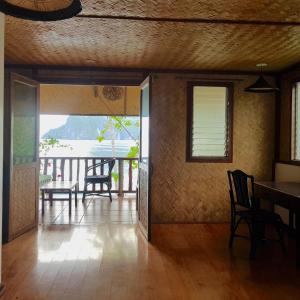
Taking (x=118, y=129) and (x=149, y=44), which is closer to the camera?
(x=149, y=44)

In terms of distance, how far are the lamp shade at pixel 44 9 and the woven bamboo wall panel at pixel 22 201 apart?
10.9 ft

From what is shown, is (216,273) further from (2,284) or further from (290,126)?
(290,126)

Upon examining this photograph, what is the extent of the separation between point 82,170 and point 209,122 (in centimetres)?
364

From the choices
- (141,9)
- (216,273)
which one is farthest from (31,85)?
(216,273)

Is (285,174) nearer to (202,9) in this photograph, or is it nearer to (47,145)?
(202,9)

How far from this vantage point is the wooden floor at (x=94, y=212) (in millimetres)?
5512

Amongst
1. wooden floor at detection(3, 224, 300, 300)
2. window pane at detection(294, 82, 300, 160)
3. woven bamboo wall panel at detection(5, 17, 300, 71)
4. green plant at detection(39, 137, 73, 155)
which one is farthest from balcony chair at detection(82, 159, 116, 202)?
window pane at detection(294, 82, 300, 160)

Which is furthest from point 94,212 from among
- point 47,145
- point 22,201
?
point 47,145

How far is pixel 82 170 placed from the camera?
8102 millimetres

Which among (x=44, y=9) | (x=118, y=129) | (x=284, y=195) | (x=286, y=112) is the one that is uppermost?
(x=44, y=9)

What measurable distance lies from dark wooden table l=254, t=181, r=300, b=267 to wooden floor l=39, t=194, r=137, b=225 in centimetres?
208

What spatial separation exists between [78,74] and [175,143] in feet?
6.07

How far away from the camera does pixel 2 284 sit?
3.03 meters

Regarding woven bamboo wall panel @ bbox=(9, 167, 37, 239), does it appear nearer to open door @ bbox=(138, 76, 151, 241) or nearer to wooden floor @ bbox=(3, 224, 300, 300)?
wooden floor @ bbox=(3, 224, 300, 300)
